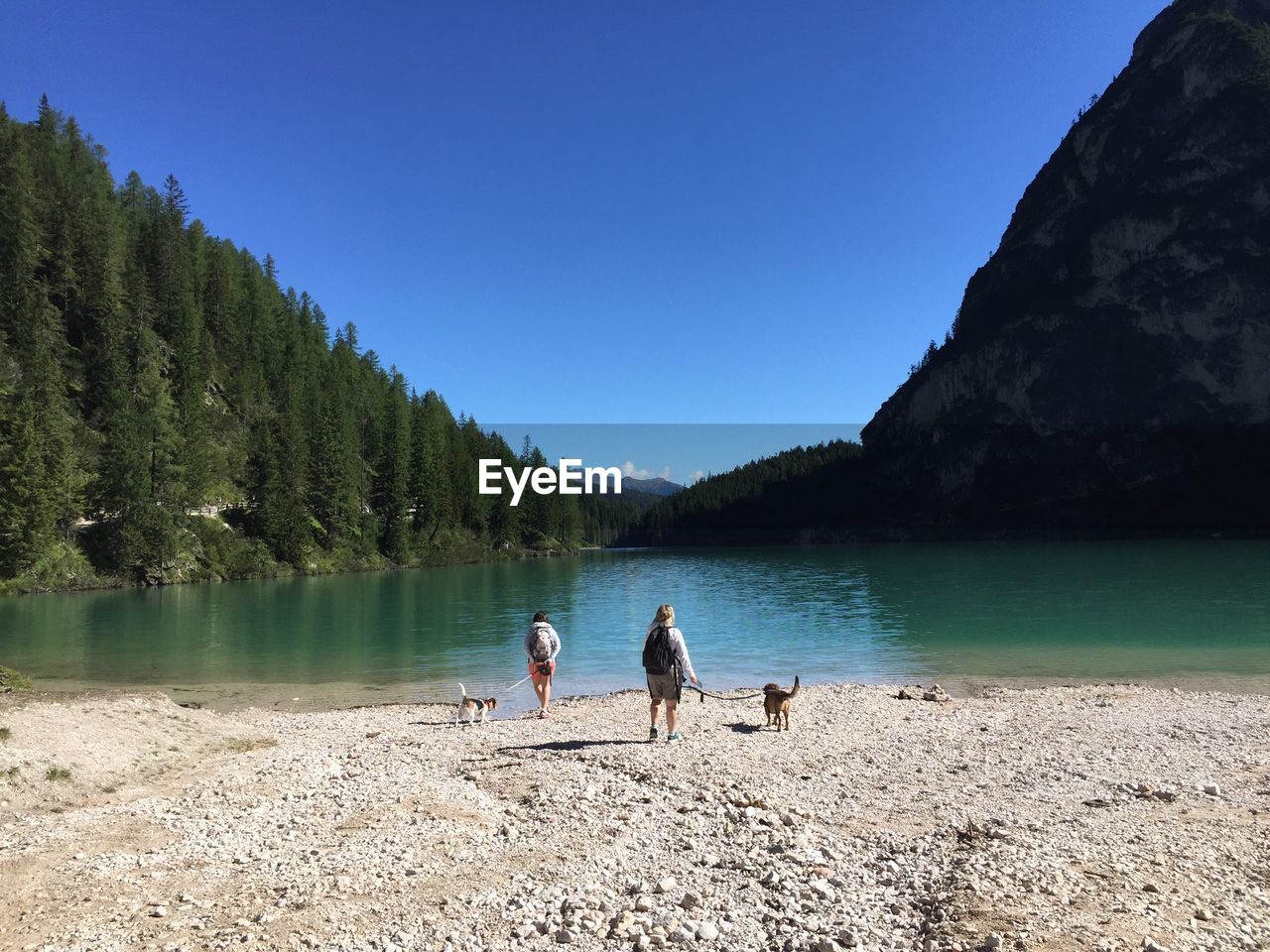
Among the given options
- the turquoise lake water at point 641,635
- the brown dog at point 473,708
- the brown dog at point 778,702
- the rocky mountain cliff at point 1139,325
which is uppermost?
the rocky mountain cliff at point 1139,325

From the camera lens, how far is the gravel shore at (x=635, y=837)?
18.1 feet

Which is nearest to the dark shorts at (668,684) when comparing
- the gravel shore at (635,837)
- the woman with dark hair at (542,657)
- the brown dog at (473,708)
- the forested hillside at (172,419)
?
the gravel shore at (635,837)

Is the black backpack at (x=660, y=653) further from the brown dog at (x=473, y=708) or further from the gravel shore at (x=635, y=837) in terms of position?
the brown dog at (x=473, y=708)

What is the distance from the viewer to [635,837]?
7.54 meters

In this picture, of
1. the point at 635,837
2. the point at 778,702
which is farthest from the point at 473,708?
the point at 635,837

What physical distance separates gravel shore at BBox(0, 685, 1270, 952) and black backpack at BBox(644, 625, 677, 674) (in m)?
1.25

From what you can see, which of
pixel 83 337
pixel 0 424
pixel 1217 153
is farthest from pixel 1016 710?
pixel 1217 153

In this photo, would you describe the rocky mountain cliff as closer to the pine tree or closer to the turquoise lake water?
the turquoise lake water

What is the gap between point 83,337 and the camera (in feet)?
236

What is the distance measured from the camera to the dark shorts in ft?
38.8

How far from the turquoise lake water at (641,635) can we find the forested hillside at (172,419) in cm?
1010

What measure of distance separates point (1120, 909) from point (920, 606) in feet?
113

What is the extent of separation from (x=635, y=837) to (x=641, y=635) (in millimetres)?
23317

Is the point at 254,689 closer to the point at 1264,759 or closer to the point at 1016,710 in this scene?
the point at 1016,710
